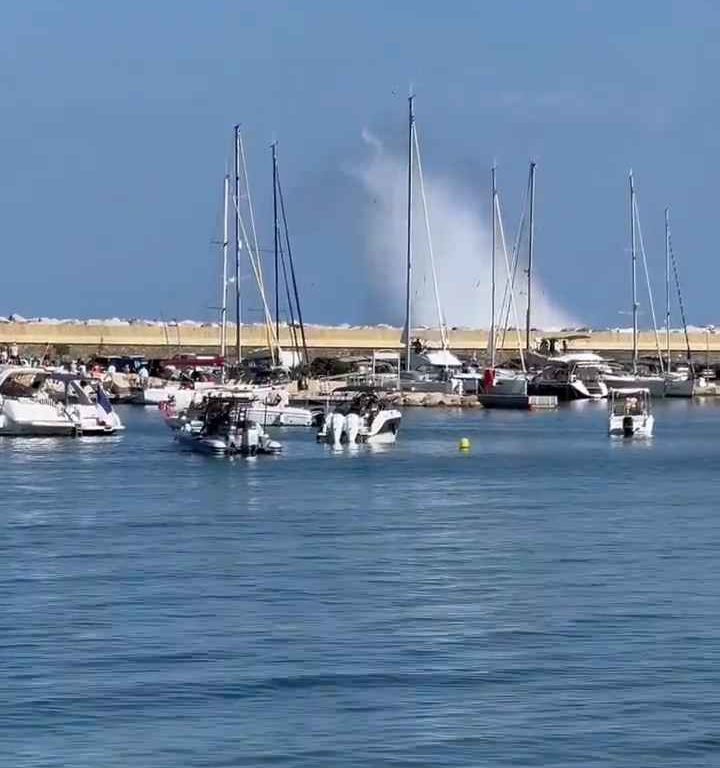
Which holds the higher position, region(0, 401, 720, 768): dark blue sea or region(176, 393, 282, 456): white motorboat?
region(176, 393, 282, 456): white motorboat

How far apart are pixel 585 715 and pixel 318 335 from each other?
116m

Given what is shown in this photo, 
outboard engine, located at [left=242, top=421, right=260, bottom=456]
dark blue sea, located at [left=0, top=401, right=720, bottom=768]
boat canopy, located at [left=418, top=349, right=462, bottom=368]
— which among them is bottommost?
dark blue sea, located at [left=0, top=401, right=720, bottom=768]

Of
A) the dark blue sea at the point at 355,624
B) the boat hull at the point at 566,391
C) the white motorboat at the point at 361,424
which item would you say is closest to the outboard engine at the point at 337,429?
the white motorboat at the point at 361,424

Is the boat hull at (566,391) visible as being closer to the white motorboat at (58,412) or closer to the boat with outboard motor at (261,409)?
the boat with outboard motor at (261,409)

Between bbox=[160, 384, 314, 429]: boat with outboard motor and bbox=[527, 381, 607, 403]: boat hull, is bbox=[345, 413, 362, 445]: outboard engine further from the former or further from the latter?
bbox=[527, 381, 607, 403]: boat hull

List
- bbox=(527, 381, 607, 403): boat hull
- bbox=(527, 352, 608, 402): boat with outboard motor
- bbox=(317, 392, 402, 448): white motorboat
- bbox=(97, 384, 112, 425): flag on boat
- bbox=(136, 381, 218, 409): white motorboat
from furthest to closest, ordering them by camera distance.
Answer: bbox=(527, 352, 608, 402): boat with outboard motor, bbox=(527, 381, 607, 403): boat hull, bbox=(136, 381, 218, 409): white motorboat, bbox=(97, 384, 112, 425): flag on boat, bbox=(317, 392, 402, 448): white motorboat

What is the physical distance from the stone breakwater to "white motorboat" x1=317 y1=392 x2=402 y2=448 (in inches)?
2434

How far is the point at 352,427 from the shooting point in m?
64.6

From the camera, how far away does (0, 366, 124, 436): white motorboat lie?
67188 millimetres

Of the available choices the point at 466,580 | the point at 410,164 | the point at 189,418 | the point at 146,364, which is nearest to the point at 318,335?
the point at 146,364

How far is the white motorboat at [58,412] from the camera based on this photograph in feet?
220

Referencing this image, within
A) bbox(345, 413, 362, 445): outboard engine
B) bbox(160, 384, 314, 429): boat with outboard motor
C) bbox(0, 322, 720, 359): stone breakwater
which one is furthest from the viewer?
bbox(0, 322, 720, 359): stone breakwater

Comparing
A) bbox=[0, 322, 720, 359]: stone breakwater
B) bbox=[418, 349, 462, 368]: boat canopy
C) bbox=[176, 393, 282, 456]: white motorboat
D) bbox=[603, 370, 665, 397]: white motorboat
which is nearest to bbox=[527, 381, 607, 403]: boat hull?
bbox=[603, 370, 665, 397]: white motorboat

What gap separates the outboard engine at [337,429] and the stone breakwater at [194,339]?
210 ft
